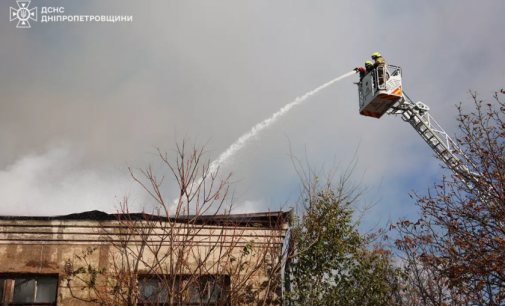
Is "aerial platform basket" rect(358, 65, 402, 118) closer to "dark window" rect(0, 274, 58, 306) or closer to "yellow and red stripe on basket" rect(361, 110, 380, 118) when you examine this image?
"yellow and red stripe on basket" rect(361, 110, 380, 118)

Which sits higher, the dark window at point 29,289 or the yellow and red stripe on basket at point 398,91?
the yellow and red stripe on basket at point 398,91

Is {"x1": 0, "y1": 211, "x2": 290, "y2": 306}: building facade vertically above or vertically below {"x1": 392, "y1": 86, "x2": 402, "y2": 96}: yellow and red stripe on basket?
below

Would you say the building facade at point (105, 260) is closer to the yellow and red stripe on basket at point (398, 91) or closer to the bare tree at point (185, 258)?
the bare tree at point (185, 258)

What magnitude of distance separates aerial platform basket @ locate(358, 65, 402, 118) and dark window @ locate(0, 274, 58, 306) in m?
12.3

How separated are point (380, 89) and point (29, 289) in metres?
12.9

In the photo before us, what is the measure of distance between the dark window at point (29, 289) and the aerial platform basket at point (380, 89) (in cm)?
1229

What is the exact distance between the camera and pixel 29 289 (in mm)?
11992

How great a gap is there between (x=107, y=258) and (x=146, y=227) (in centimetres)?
122

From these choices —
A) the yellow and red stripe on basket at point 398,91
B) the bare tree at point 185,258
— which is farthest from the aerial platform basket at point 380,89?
the bare tree at point 185,258

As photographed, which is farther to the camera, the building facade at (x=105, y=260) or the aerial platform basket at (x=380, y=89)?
the aerial platform basket at (x=380, y=89)

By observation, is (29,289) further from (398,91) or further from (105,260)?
(398,91)

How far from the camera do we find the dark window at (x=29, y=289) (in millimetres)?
11875

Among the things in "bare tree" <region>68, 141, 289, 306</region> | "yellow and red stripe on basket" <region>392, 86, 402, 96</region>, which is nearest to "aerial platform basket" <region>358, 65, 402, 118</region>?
"yellow and red stripe on basket" <region>392, 86, 402, 96</region>

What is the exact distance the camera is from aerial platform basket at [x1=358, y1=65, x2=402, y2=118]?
59.9ft
